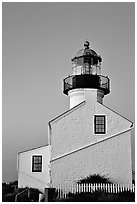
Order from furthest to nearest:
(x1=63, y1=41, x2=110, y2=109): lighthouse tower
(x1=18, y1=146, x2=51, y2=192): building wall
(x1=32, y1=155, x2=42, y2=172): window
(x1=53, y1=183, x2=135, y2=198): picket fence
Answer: (x1=32, y1=155, x2=42, y2=172): window, (x1=63, y1=41, x2=110, y2=109): lighthouse tower, (x1=18, y1=146, x2=51, y2=192): building wall, (x1=53, y1=183, x2=135, y2=198): picket fence

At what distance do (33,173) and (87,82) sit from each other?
5.20 m

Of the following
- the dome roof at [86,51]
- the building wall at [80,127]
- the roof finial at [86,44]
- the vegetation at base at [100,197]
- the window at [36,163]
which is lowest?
the vegetation at base at [100,197]

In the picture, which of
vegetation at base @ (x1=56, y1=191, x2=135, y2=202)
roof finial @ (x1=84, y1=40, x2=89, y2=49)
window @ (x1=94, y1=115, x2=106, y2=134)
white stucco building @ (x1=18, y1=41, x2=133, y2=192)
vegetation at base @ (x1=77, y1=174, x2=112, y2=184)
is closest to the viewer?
vegetation at base @ (x1=56, y1=191, x2=135, y2=202)

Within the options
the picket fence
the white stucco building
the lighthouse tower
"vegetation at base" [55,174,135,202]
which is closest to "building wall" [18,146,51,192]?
the white stucco building

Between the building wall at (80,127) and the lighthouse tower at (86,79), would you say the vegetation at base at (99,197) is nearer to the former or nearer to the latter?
the building wall at (80,127)

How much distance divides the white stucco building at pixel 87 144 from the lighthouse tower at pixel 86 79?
6cm

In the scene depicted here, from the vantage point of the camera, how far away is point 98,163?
16.0 metres

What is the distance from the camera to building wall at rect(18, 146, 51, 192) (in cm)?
1697

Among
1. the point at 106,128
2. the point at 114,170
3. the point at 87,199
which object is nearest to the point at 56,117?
the point at 106,128

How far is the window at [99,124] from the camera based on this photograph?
16.4m

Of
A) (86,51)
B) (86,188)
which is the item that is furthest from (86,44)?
(86,188)

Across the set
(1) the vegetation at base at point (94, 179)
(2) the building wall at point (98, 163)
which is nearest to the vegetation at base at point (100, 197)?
(1) the vegetation at base at point (94, 179)

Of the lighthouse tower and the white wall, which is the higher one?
the lighthouse tower

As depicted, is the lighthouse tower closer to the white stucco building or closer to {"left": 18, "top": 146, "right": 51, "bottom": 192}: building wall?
the white stucco building
